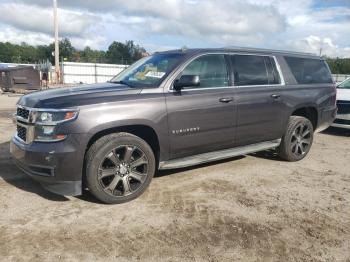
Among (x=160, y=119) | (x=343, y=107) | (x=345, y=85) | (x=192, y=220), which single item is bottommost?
(x=192, y=220)

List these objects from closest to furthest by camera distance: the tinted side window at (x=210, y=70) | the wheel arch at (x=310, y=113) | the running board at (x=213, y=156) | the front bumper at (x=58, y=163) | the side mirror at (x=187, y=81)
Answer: the front bumper at (x=58, y=163) → the side mirror at (x=187, y=81) → the running board at (x=213, y=156) → the tinted side window at (x=210, y=70) → the wheel arch at (x=310, y=113)

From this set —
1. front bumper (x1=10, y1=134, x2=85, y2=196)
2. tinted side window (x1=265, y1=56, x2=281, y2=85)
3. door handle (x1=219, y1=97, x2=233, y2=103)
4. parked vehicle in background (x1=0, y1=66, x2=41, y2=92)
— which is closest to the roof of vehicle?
tinted side window (x1=265, y1=56, x2=281, y2=85)

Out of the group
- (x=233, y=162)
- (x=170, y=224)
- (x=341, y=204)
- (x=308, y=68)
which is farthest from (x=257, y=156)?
(x=170, y=224)

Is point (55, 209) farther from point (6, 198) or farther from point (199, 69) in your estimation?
point (199, 69)

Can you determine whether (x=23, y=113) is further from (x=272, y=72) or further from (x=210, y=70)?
(x=272, y=72)

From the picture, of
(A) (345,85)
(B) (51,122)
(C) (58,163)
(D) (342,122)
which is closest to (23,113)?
(B) (51,122)

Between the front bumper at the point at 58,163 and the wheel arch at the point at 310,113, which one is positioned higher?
the wheel arch at the point at 310,113

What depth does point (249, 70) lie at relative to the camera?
5.74m

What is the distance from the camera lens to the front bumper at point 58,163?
4051 mm

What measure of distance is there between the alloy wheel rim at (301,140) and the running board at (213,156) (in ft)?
1.25

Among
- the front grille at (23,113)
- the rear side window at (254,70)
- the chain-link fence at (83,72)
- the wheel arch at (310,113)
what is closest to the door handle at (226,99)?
the rear side window at (254,70)

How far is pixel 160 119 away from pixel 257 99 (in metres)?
1.77

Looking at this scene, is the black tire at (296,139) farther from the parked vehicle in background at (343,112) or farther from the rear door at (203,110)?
the parked vehicle in background at (343,112)

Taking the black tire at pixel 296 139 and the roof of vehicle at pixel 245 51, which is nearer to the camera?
the roof of vehicle at pixel 245 51
